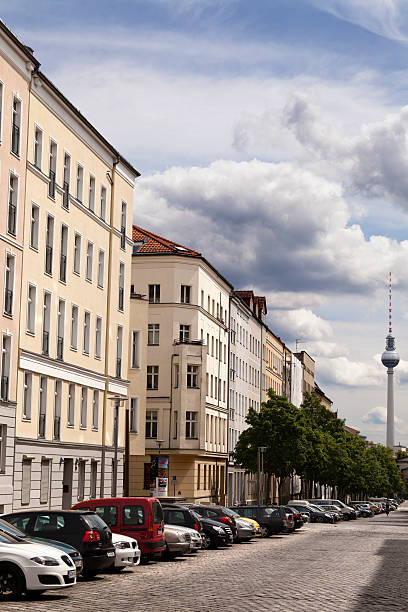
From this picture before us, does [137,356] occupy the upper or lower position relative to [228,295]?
lower

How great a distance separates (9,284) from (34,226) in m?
3.97

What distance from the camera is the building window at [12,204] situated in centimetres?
4100

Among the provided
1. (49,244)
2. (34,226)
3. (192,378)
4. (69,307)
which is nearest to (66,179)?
(49,244)

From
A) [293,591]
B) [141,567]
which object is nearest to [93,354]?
[141,567]

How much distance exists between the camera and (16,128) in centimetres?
4156

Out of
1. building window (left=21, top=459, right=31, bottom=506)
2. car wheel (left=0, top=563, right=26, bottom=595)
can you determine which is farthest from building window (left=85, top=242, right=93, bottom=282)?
car wheel (left=0, top=563, right=26, bottom=595)

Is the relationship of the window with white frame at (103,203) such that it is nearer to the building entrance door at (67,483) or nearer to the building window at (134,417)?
the building entrance door at (67,483)

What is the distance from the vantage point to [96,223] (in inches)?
2072

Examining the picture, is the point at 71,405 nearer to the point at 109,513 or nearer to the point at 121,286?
the point at 121,286

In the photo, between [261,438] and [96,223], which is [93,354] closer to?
[96,223]

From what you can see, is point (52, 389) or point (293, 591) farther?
point (52, 389)

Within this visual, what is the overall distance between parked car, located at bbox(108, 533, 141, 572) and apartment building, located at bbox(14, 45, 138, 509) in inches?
586

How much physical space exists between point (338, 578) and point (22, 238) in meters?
21.7

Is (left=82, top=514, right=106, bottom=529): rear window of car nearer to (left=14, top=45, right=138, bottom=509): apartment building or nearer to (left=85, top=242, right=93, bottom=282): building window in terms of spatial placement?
(left=14, top=45, right=138, bottom=509): apartment building
